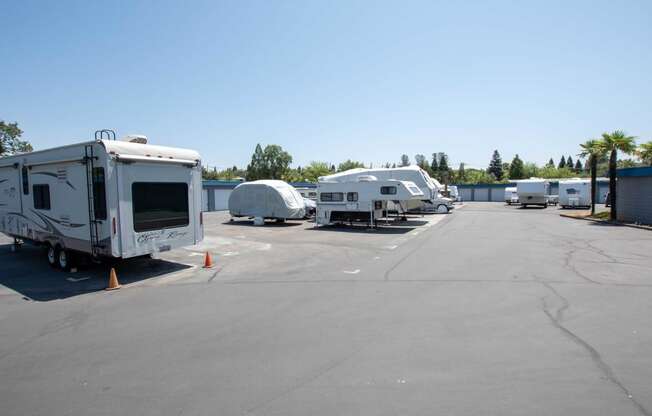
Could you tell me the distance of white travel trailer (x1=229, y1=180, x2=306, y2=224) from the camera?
2166 cm

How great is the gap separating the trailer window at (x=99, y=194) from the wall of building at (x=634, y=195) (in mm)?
24117

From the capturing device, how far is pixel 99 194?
8.58m

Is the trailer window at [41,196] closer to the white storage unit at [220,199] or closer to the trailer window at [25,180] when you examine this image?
the trailer window at [25,180]

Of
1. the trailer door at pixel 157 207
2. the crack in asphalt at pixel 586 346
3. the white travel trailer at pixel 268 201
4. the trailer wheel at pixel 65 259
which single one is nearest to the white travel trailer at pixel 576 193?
the white travel trailer at pixel 268 201

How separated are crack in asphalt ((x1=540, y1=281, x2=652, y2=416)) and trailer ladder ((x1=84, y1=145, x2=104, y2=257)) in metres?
→ 9.02

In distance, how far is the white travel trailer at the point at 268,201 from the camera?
71.1ft

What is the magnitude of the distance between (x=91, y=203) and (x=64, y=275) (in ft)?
8.09

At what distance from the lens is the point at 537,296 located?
7.17 metres

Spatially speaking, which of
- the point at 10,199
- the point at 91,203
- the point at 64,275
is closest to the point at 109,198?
the point at 91,203

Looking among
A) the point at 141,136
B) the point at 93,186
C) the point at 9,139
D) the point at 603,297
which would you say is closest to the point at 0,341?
the point at 93,186

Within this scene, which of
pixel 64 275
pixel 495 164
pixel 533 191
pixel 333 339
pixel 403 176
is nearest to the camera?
pixel 333 339

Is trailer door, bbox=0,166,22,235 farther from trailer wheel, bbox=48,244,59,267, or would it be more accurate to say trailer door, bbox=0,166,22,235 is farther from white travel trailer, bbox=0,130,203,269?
trailer wheel, bbox=48,244,59,267

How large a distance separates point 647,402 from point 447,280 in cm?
492

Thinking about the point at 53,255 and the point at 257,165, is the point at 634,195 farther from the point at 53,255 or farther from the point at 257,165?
the point at 257,165
